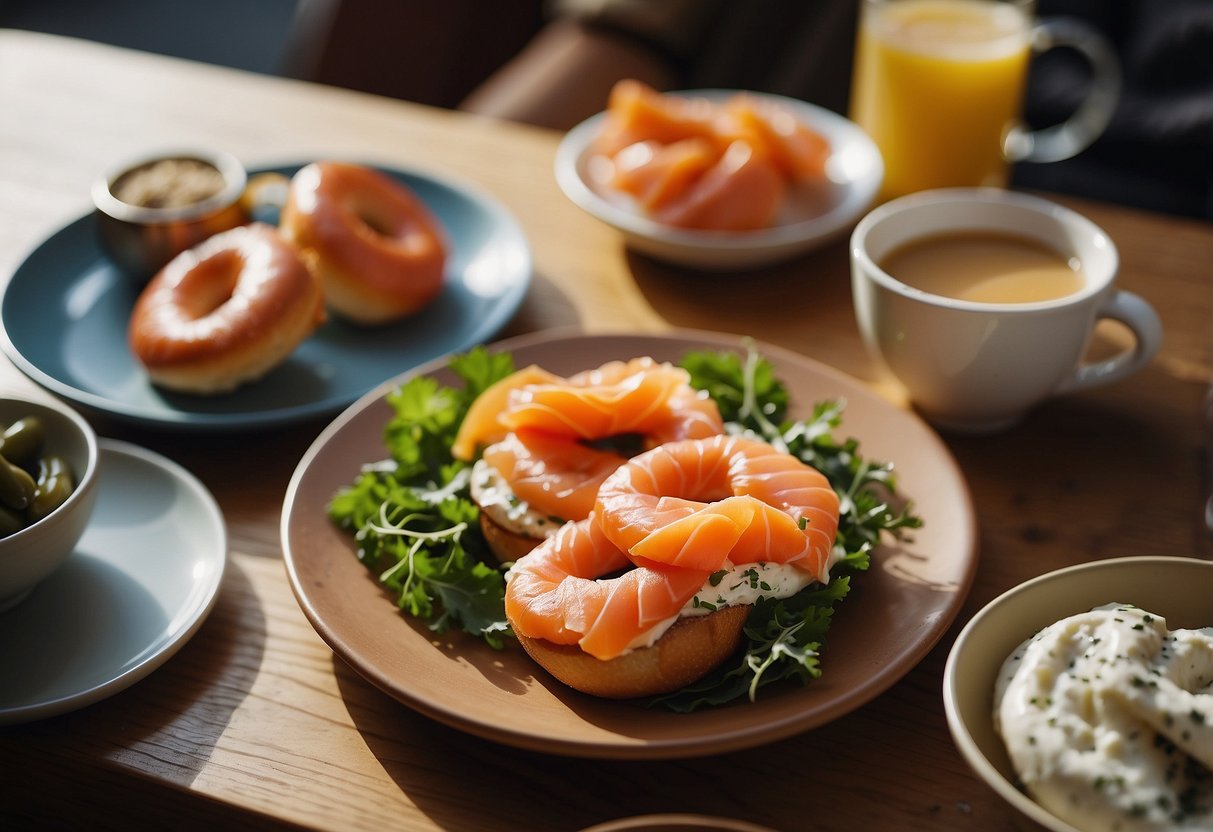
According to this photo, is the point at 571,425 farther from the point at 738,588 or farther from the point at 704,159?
the point at 704,159

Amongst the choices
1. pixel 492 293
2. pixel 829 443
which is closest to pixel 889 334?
pixel 829 443

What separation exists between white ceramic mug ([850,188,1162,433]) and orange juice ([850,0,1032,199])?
0.54m

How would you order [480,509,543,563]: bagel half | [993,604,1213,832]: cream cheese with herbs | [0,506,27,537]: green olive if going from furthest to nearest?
[480,509,543,563]: bagel half
[0,506,27,537]: green olive
[993,604,1213,832]: cream cheese with herbs

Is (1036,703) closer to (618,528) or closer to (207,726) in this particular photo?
(618,528)

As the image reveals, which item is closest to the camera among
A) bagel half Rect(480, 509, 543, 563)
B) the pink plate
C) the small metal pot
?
the pink plate

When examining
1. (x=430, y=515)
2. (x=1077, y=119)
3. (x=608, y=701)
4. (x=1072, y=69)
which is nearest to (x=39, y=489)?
(x=430, y=515)

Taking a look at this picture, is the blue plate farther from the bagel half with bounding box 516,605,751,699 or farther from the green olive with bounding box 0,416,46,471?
the bagel half with bounding box 516,605,751,699

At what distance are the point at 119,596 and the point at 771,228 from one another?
48.1 inches

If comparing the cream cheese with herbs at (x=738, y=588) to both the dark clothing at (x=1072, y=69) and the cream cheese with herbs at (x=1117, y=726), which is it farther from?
the dark clothing at (x=1072, y=69)

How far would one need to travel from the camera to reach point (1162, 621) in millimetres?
963

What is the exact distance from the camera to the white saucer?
3.69ft

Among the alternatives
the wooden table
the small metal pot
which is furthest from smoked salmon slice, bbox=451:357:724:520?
the small metal pot

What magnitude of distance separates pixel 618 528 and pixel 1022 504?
2.07 ft

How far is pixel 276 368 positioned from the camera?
1.70m
